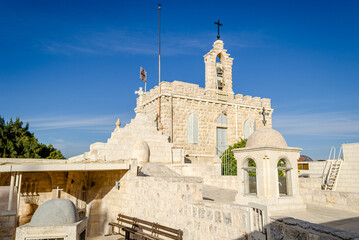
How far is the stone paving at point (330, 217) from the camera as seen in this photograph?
640 cm

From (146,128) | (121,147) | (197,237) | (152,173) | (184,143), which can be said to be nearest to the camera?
(197,237)

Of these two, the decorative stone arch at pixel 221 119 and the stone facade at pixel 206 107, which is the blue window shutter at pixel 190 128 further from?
the decorative stone arch at pixel 221 119

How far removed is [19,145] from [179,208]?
21.3 metres

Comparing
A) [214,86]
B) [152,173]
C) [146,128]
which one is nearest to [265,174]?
[152,173]

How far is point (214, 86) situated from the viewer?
72.3 ft

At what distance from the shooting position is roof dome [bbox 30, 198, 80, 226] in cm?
484

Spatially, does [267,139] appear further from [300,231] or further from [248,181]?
[300,231]

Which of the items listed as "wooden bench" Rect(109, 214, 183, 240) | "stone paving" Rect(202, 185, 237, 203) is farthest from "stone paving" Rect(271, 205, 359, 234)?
"wooden bench" Rect(109, 214, 183, 240)

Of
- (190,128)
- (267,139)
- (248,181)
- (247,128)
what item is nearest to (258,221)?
(248,181)

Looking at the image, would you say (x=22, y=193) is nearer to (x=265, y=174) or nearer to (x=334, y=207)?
(x=265, y=174)

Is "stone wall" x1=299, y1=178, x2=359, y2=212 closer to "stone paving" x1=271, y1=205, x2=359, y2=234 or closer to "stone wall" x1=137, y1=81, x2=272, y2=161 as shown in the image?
"stone paving" x1=271, y1=205, x2=359, y2=234

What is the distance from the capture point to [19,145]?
2384 centimetres

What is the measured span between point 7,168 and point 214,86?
16.3 metres

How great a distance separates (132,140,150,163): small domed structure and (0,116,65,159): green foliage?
44.0 ft
